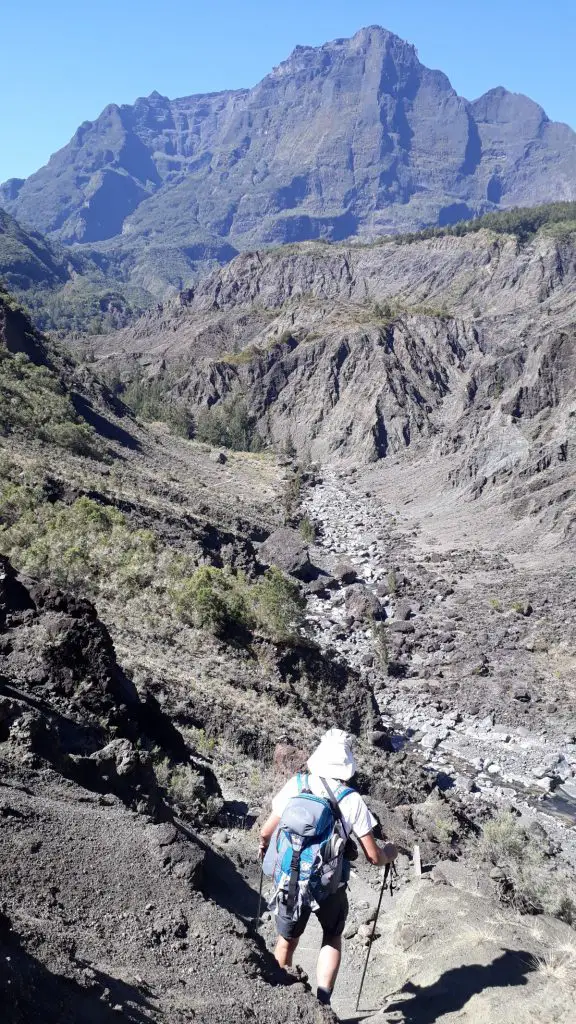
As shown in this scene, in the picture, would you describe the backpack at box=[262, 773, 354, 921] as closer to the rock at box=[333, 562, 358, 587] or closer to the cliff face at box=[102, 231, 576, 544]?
the rock at box=[333, 562, 358, 587]

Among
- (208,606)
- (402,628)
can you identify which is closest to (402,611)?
(402,628)

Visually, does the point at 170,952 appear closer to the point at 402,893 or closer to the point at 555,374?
the point at 402,893

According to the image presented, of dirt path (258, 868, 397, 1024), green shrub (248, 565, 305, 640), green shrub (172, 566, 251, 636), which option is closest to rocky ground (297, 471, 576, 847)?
green shrub (248, 565, 305, 640)

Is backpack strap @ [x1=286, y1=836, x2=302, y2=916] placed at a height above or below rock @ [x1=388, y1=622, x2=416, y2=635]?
above

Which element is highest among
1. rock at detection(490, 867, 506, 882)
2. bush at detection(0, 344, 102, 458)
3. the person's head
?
bush at detection(0, 344, 102, 458)

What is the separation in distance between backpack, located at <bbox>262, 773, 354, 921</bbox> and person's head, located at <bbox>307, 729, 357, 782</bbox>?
0.14 metres

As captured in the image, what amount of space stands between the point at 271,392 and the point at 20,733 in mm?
71541

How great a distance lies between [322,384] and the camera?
239ft

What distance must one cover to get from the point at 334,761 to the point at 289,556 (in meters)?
26.5

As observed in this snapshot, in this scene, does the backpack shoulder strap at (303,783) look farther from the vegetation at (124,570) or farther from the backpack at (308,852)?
the vegetation at (124,570)

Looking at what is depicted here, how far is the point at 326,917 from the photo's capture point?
4.77 meters

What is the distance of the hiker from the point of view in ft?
15.0

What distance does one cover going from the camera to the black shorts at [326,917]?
472 cm

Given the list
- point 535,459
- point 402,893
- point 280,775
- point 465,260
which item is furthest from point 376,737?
point 465,260
